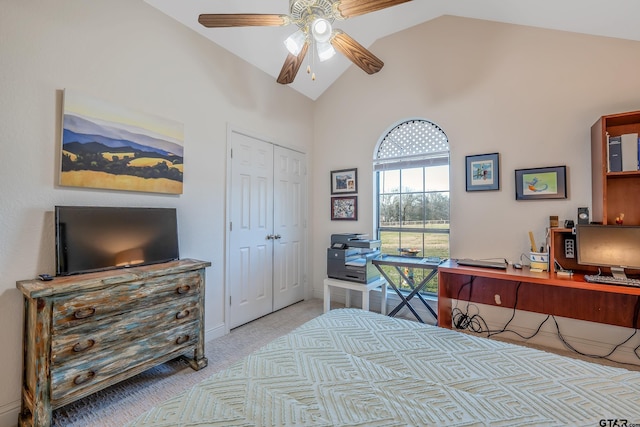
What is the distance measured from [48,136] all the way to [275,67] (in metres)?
2.34

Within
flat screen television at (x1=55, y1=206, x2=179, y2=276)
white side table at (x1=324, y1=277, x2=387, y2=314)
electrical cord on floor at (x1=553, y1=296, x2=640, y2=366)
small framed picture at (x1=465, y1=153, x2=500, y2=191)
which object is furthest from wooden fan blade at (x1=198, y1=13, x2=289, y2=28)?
electrical cord on floor at (x1=553, y1=296, x2=640, y2=366)

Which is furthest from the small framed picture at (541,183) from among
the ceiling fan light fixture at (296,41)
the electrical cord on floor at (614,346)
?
the ceiling fan light fixture at (296,41)

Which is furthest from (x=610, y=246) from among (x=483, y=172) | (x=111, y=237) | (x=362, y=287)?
(x=111, y=237)

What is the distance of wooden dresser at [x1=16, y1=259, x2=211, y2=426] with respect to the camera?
1543mm

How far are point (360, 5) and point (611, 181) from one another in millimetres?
2472

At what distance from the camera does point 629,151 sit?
2131mm

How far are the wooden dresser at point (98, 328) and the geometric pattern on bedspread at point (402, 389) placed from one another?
1.13 meters

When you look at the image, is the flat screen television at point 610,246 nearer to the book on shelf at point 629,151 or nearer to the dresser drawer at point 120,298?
the book on shelf at point 629,151

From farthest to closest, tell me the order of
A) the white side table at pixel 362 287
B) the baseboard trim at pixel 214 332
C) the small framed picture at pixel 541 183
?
1. the white side table at pixel 362 287
2. the baseboard trim at pixel 214 332
3. the small framed picture at pixel 541 183

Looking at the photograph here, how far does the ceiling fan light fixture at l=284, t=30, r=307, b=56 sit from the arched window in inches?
75.9

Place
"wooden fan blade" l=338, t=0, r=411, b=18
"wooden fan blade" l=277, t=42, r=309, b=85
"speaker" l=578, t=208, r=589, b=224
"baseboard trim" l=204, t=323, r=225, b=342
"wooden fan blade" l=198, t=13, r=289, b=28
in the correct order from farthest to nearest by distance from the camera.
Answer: "baseboard trim" l=204, t=323, r=225, b=342, "speaker" l=578, t=208, r=589, b=224, "wooden fan blade" l=277, t=42, r=309, b=85, "wooden fan blade" l=198, t=13, r=289, b=28, "wooden fan blade" l=338, t=0, r=411, b=18

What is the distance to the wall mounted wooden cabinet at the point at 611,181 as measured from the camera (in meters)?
2.19

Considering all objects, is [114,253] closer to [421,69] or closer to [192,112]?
[192,112]

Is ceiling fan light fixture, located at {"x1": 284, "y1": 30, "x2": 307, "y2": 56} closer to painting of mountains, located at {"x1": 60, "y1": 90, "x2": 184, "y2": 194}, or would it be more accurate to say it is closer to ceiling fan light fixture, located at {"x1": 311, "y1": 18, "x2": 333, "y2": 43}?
ceiling fan light fixture, located at {"x1": 311, "y1": 18, "x2": 333, "y2": 43}
